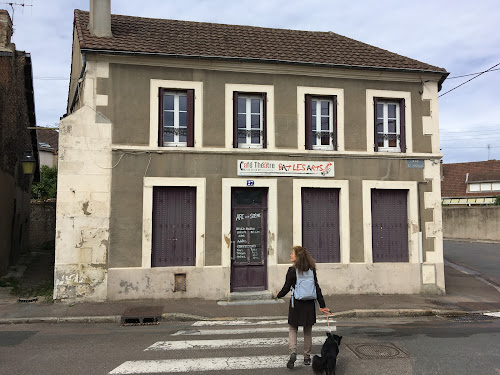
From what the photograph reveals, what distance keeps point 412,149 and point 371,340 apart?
6.48 metres

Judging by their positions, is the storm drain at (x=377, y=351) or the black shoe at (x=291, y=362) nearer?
the black shoe at (x=291, y=362)

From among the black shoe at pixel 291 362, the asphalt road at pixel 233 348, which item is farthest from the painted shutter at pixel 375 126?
the black shoe at pixel 291 362

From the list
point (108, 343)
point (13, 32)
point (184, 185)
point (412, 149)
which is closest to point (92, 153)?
point (184, 185)

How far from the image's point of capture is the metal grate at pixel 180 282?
9985 millimetres

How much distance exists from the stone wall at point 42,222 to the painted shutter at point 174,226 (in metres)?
14.4

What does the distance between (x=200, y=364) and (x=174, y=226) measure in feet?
16.8

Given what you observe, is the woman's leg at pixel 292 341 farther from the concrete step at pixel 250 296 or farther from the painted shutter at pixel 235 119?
the painted shutter at pixel 235 119

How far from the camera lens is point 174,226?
33.8ft

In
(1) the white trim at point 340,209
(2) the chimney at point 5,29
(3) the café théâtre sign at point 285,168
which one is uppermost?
(2) the chimney at point 5,29

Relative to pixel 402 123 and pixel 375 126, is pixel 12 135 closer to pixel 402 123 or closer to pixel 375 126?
pixel 375 126

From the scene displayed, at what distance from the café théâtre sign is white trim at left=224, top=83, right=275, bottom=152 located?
1.53 ft

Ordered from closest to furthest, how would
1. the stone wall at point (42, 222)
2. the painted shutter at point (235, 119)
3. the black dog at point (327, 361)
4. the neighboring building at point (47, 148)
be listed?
the black dog at point (327, 361) → the painted shutter at point (235, 119) → the stone wall at point (42, 222) → the neighboring building at point (47, 148)

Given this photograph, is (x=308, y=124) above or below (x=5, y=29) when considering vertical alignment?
below

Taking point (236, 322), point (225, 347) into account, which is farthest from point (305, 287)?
point (236, 322)
